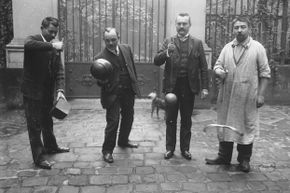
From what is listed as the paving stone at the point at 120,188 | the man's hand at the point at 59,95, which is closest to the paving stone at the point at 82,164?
the paving stone at the point at 120,188

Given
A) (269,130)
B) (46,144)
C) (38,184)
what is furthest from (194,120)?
(38,184)

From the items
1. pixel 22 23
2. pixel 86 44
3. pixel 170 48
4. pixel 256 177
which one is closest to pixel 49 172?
pixel 170 48

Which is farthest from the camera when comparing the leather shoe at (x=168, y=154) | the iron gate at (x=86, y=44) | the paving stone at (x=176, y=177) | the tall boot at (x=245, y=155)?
the iron gate at (x=86, y=44)

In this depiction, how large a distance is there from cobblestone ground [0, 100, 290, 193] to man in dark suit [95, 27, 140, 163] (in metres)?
0.36

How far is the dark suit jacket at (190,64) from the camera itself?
522 cm

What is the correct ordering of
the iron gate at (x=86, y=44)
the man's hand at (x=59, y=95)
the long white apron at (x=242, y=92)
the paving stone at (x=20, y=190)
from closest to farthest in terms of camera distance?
the paving stone at (x=20, y=190)
the long white apron at (x=242, y=92)
the man's hand at (x=59, y=95)
the iron gate at (x=86, y=44)

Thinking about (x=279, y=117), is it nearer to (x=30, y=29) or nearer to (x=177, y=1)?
(x=177, y=1)

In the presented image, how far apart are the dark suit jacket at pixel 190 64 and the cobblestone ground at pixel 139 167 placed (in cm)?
106

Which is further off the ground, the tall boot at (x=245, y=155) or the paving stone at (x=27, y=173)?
the tall boot at (x=245, y=155)

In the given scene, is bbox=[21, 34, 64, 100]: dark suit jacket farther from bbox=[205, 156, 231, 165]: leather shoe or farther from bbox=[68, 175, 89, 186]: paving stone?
bbox=[205, 156, 231, 165]: leather shoe

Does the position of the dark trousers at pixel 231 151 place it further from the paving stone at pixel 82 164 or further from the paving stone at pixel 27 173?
the paving stone at pixel 27 173

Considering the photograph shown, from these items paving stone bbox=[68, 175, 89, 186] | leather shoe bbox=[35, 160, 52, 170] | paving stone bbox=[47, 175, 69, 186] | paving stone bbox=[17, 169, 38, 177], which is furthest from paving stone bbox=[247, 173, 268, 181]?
paving stone bbox=[17, 169, 38, 177]

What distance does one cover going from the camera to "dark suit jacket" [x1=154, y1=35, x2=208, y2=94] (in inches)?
205

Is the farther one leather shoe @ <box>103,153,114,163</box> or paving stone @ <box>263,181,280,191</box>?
leather shoe @ <box>103,153,114,163</box>
